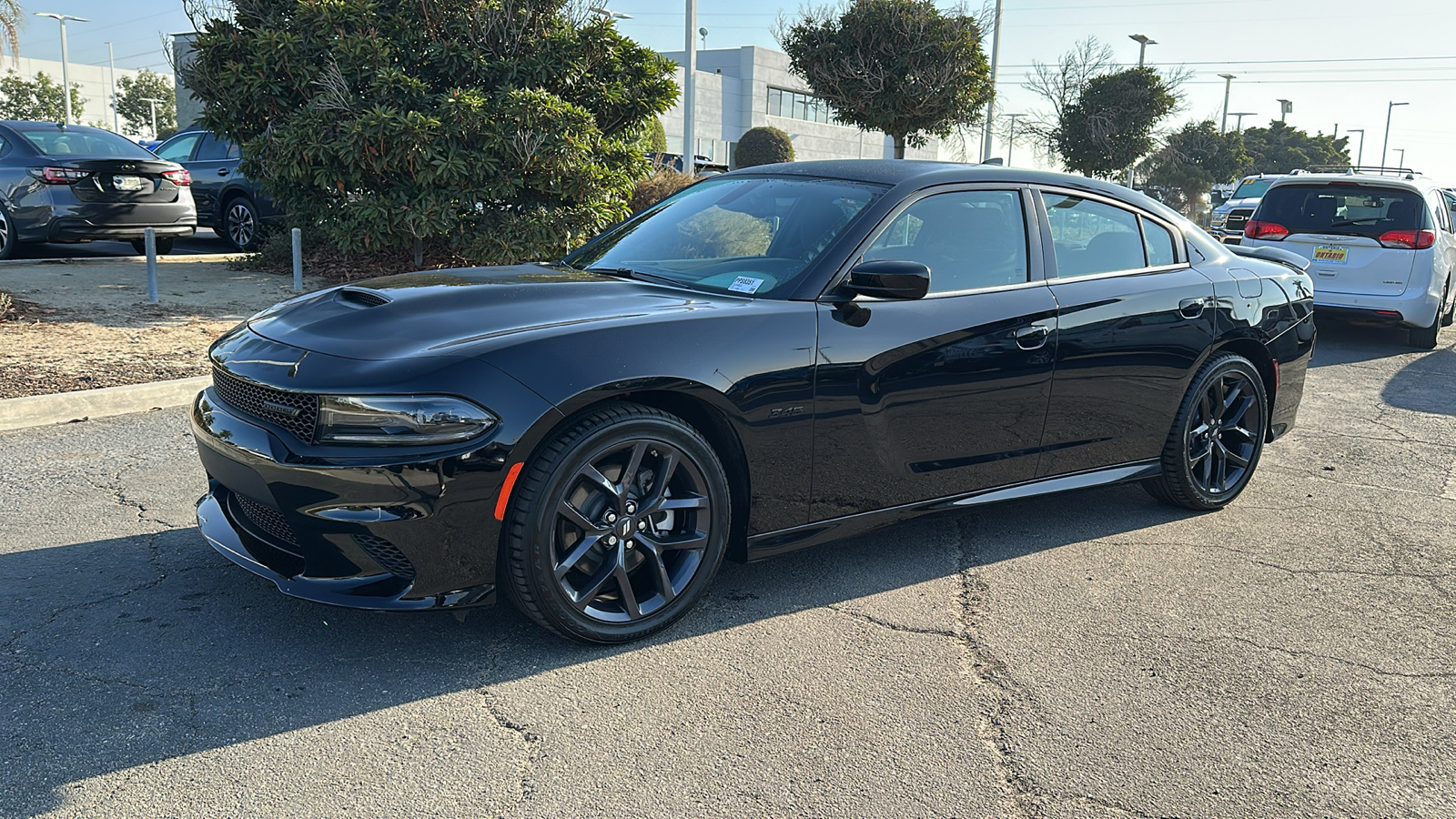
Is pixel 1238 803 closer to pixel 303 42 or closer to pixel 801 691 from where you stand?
pixel 801 691

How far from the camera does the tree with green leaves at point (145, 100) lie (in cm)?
7406

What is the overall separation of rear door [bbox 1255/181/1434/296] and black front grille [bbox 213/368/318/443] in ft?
34.8

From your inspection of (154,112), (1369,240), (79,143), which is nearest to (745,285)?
(1369,240)

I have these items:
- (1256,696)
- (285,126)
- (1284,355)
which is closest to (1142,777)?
(1256,696)

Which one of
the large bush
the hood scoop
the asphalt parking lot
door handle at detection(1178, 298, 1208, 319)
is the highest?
the large bush

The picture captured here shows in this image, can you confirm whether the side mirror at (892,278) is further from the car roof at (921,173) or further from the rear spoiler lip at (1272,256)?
the rear spoiler lip at (1272,256)

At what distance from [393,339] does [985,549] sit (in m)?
2.64

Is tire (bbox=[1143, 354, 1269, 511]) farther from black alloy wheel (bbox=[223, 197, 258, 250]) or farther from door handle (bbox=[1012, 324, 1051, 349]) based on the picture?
black alloy wheel (bbox=[223, 197, 258, 250])

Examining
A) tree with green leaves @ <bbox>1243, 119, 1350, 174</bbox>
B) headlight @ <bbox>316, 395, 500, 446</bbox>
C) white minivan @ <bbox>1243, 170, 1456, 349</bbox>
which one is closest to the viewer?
headlight @ <bbox>316, 395, 500, 446</bbox>

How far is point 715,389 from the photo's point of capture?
11.8 feet

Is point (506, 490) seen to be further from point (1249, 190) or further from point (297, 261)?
point (1249, 190)

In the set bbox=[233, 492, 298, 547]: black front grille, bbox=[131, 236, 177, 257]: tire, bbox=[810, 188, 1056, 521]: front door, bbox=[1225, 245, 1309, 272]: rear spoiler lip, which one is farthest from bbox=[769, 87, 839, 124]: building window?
bbox=[233, 492, 298, 547]: black front grille

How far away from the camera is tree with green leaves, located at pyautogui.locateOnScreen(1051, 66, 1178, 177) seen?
32719 millimetres

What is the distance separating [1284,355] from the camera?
5.58m
